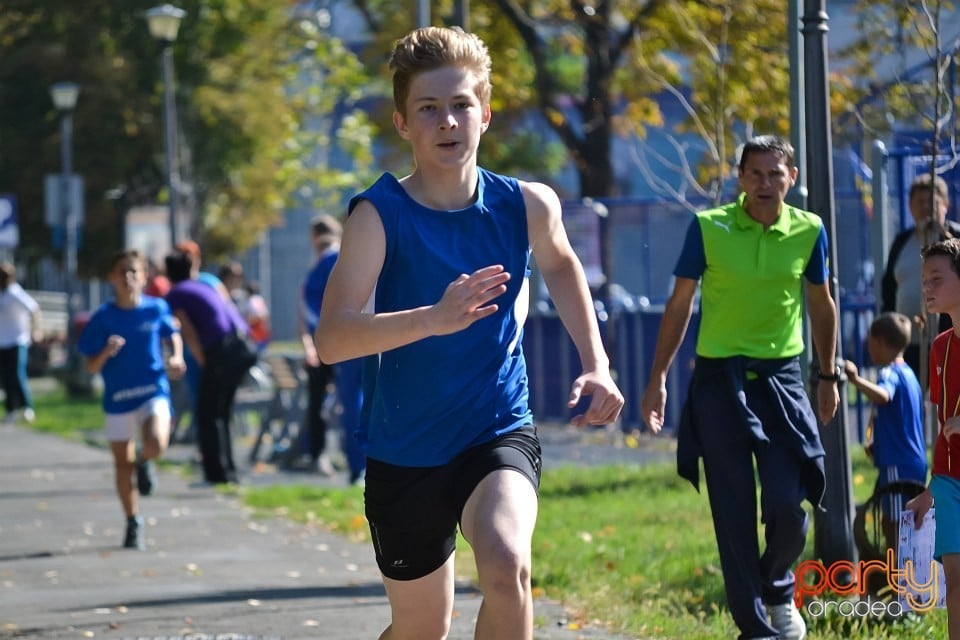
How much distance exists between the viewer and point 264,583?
31.1 feet

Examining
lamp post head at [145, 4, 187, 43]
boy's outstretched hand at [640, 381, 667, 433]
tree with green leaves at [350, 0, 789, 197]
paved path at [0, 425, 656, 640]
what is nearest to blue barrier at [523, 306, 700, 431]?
tree with green leaves at [350, 0, 789, 197]

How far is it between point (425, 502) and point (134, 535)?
6.60 metres

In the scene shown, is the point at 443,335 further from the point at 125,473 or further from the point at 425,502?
the point at 125,473

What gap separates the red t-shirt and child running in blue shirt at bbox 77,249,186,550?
249 inches

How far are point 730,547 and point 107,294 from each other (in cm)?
4283

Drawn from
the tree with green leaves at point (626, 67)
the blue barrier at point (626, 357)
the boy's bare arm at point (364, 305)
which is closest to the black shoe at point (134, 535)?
the tree with green leaves at point (626, 67)

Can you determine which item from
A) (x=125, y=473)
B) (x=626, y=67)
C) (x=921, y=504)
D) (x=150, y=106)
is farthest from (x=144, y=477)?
(x=150, y=106)

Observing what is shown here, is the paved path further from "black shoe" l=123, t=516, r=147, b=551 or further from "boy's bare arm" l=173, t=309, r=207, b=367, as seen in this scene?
"boy's bare arm" l=173, t=309, r=207, b=367

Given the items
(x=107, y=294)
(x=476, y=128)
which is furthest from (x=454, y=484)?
(x=107, y=294)

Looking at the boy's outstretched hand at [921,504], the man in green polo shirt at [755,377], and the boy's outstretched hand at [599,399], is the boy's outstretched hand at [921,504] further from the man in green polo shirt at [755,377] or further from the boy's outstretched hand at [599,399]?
the boy's outstretched hand at [599,399]

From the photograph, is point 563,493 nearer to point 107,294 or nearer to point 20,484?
point 20,484

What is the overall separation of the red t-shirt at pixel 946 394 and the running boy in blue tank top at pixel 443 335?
1.40 meters

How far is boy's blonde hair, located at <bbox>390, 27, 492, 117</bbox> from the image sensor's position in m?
4.73

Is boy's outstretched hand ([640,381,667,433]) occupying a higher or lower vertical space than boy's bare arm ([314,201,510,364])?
lower
